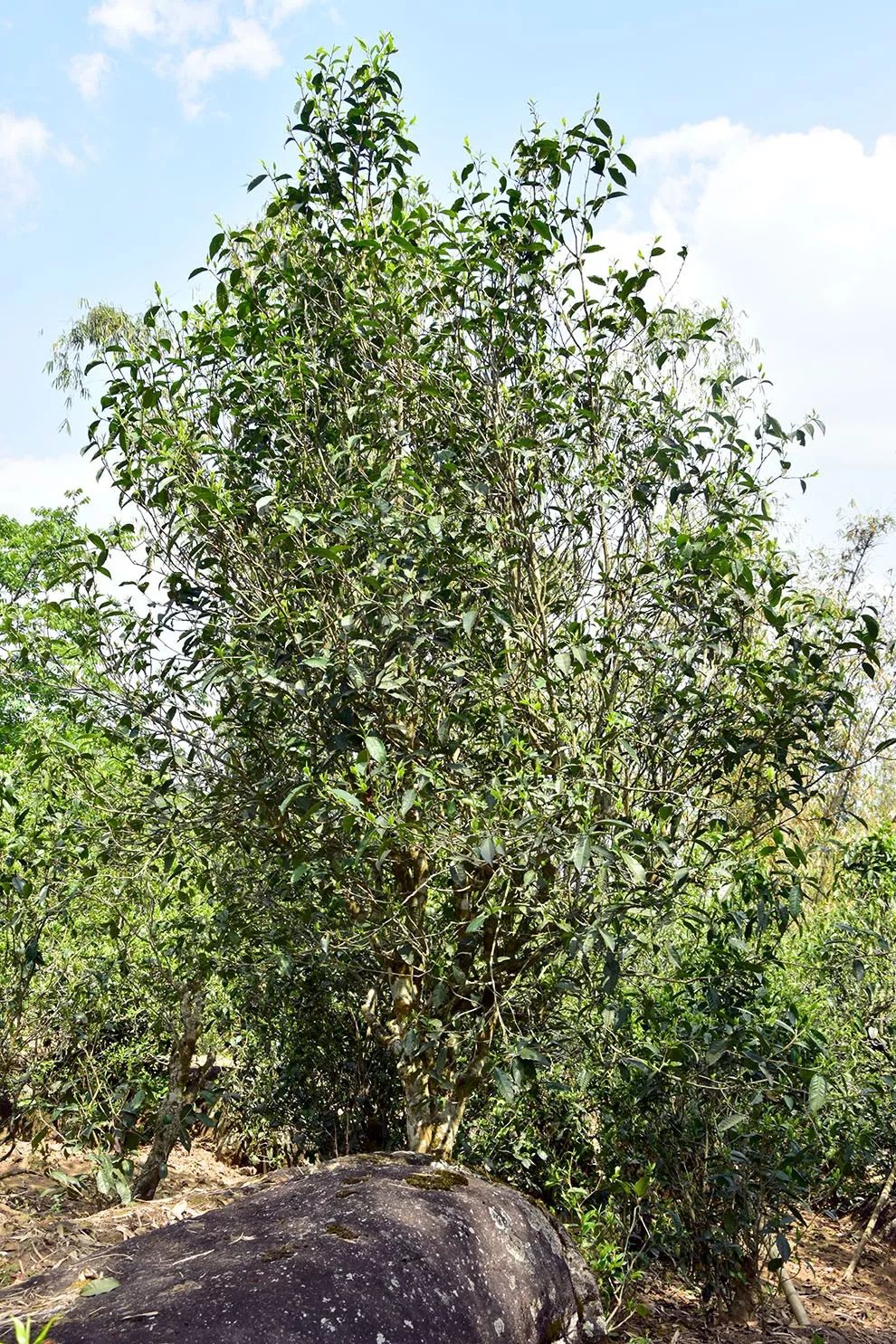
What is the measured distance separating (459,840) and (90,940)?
3.12 m

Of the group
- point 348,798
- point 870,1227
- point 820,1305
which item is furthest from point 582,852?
point 870,1227

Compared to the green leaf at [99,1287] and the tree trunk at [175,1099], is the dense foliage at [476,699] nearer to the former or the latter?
the tree trunk at [175,1099]

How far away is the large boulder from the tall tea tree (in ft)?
1.60

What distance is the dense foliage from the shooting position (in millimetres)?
3762

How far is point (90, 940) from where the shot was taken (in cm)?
570

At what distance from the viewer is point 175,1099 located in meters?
5.03

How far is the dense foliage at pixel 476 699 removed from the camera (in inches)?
148

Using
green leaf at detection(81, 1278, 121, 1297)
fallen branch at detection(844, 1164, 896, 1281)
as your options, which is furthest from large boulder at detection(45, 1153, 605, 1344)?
fallen branch at detection(844, 1164, 896, 1281)

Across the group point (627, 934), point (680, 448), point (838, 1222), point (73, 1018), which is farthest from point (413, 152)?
point (838, 1222)

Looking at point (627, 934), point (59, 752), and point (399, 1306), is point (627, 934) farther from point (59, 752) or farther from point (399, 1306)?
point (59, 752)

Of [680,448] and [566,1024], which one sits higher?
[680,448]

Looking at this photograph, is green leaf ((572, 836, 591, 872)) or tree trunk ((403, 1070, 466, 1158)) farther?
tree trunk ((403, 1070, 466, 1158))

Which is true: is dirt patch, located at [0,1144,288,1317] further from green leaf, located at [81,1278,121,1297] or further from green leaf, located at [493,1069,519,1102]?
green leaf, located at [493,1069,519,1102]

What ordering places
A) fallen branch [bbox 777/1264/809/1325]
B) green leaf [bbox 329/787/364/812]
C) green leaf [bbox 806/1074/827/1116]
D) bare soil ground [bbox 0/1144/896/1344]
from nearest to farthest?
green leaf [bbox 329/787/364/812], green leaf [bbox 806/1074/827/1116], bare soil ground [bbox 0/1144/896/1344], fallen branch [bbox 777/1264/809/1325]
